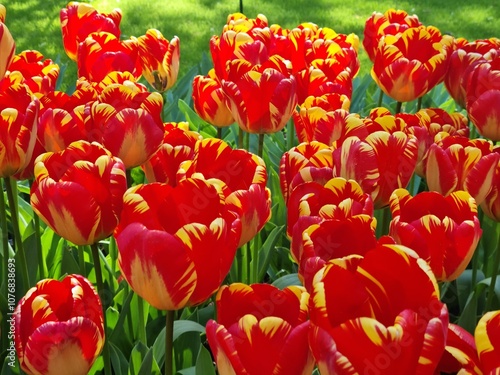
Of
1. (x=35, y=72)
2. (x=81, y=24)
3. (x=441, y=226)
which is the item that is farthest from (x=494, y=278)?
(x=81, y=24)

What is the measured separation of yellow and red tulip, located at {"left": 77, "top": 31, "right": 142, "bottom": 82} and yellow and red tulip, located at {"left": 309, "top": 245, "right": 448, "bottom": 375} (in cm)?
130

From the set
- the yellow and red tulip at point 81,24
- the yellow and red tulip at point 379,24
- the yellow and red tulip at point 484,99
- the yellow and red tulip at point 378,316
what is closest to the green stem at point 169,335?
the yellow and red tulip at point 378,316

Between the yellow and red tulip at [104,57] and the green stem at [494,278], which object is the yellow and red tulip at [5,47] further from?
the green stem at [494,278]

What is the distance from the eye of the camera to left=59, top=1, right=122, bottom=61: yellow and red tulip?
7.58 ft

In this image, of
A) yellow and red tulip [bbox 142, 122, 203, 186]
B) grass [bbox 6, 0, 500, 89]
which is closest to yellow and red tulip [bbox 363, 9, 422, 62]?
yellow and red tulip [bbox 142, 122, 203, 186]

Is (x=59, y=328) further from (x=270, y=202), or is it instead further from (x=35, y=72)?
(x=35, y=72)

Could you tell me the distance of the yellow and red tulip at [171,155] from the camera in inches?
58.1

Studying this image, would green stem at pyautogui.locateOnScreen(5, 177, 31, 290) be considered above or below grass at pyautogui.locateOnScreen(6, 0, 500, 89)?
above

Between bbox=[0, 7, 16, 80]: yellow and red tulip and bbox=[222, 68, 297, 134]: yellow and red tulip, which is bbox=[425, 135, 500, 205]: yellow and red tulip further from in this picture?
bbox=[0, 7, 16, 80]: yellow and red tulip

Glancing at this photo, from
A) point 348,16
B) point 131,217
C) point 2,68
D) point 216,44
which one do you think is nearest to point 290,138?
point 216,44

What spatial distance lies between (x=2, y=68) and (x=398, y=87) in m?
1.06

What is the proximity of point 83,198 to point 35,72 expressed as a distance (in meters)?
0.87

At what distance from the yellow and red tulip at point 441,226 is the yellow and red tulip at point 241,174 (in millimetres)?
228

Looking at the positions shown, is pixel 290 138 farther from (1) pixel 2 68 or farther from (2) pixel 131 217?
(2) pixel 131 217
